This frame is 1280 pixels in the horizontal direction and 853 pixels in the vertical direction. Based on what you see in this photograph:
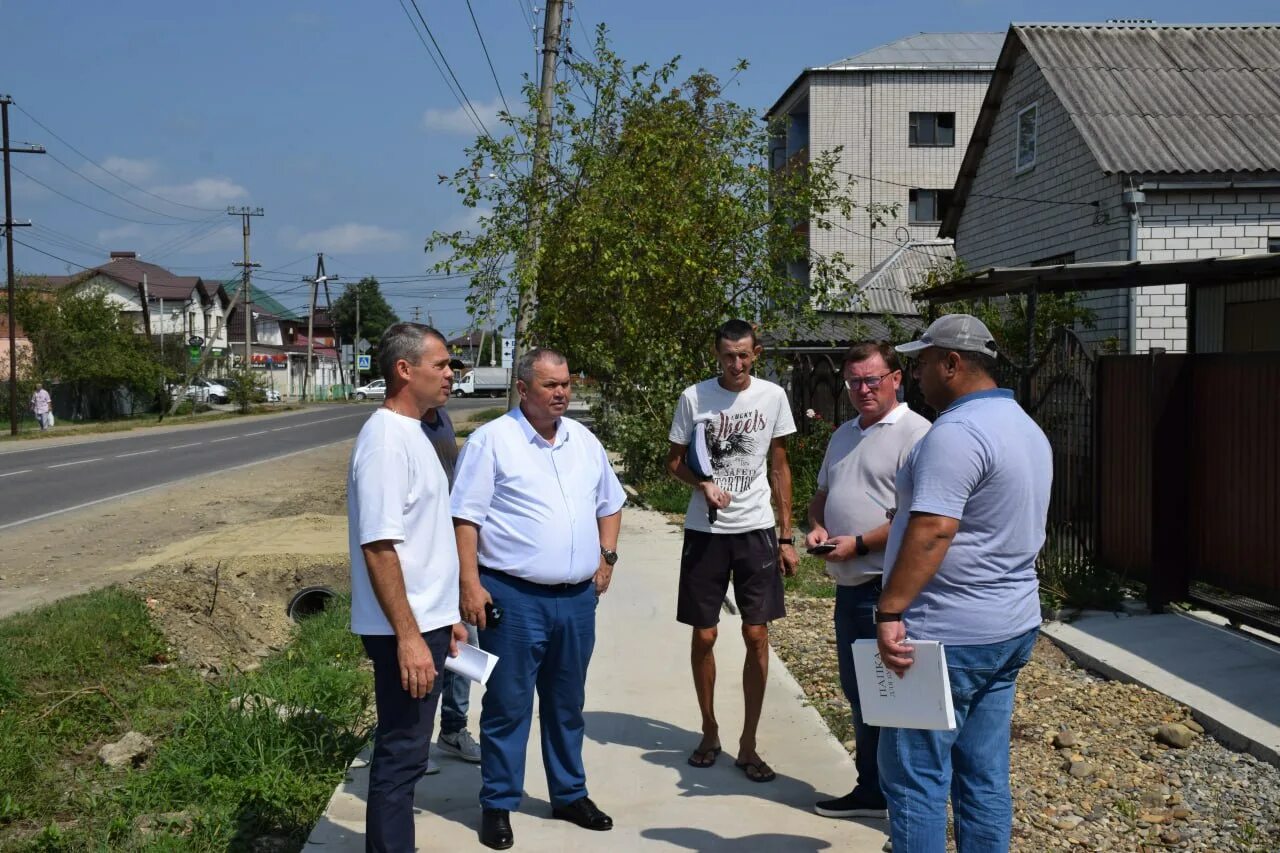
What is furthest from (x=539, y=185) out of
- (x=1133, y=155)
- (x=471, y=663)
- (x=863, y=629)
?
(x=471, y=663)

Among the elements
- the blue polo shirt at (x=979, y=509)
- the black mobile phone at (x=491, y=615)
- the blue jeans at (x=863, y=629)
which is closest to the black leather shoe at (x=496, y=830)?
the black mobile phone at (x=491, y=615)

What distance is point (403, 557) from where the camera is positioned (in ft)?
12.3

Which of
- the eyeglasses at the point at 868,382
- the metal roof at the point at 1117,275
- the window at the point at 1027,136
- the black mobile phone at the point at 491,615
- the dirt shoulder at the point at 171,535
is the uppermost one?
the window at the point at 1027,136

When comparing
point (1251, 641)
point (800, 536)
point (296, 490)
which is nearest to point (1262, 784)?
point (1251, 641)

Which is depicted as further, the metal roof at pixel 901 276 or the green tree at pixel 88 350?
the green tree at pixel 88 350

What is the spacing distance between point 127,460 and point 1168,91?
20824 millimetres

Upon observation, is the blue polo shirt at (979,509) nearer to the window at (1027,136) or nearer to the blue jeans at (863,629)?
the blue jeans at (863,629)

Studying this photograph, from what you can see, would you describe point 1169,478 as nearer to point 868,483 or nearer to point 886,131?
point 868,483

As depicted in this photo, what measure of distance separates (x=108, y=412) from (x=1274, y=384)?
53808 mm

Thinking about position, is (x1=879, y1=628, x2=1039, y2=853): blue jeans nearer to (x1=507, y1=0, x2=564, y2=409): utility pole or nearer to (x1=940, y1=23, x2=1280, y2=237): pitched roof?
(x1=507, y1=0, x2=564, y2=409): utility pole

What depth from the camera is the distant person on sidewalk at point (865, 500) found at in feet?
15.4

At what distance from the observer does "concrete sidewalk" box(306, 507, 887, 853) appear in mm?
4516

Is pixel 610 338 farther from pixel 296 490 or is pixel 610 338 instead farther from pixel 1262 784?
pixel 1262 784

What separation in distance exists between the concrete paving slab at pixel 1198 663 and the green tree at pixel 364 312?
11724 centimetres
